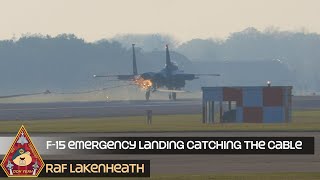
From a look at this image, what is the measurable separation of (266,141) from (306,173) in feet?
17.6

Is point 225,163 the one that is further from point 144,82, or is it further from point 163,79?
point 144,82

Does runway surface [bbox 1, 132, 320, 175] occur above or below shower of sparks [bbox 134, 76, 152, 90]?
above

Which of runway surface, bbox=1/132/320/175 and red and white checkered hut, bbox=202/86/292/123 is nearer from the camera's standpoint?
runway surface, bbox=1/132/320/175

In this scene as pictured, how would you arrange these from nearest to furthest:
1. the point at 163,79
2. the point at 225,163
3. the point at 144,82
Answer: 1. the point at 225,163
2. the point at 163,79
3. the point at 144,82

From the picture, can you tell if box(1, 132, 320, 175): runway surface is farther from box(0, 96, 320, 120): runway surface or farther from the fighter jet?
the fighter jet

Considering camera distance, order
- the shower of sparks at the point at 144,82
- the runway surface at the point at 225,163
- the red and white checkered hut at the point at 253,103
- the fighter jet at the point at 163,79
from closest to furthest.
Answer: the runway surface at the point at 225,163, the red and white checkered hut at the point at 253,103, the fighter jet at the point at 163,79, the shower of sparks at the point at 144,82

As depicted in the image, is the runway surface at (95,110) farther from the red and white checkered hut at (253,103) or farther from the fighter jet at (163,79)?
the red and white checkered hut at (253,103)

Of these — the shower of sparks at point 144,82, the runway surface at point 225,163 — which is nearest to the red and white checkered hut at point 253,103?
the runway surface at point 225,163

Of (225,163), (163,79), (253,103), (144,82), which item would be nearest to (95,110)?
(144,82)

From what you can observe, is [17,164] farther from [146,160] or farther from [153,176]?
[146,160]

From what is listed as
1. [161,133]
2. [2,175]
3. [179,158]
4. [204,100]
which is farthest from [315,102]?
[2,175]

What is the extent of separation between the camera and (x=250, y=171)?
41.9 meters

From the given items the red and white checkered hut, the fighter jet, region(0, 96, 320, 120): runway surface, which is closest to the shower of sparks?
the fighter jet

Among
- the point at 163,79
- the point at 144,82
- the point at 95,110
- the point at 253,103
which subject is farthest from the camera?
the point at 144,82
